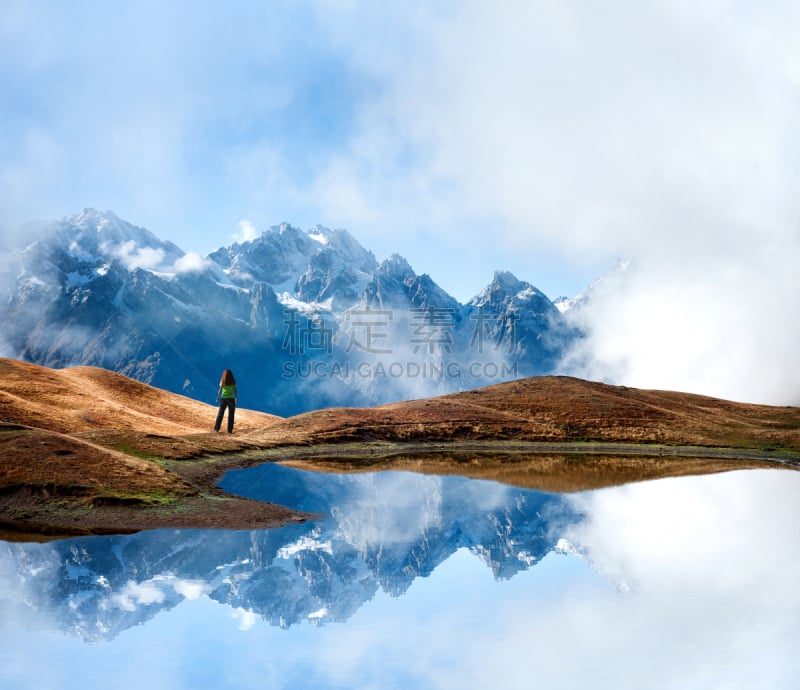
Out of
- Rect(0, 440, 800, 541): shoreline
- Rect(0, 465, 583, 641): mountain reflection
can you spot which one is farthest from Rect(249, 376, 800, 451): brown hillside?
Rect(0, 465, 583, 641): mountain reflection

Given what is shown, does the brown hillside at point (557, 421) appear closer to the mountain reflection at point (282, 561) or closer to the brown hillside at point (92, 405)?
the brown hillside at point (92, 405)

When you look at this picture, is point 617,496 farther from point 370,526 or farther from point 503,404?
point 503,404

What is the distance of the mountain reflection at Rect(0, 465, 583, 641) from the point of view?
66.2ft

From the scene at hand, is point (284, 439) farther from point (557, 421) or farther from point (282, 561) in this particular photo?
point (282, 561)

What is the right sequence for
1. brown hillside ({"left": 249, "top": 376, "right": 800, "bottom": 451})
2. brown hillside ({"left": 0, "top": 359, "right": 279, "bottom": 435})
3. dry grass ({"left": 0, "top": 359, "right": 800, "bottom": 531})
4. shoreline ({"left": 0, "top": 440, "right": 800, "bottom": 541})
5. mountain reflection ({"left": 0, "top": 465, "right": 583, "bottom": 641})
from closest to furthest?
1. mountain reflection ({"left": 0, "top": 465, "right": 583, "bottom": 641})
2. shoreline ({"left": 0, "top": 440, "right": 800, "bottom": 541})
3. dry grass ({"left": 0, "top": 359, "right": 800, "bottom": 531})
4. brown hillside ({"left": 0, "top": 359, "right": 279, "bottom": 435})
5. brown hillside ({"left": 249, "top": 376, "right": 800, "bottom": 451})

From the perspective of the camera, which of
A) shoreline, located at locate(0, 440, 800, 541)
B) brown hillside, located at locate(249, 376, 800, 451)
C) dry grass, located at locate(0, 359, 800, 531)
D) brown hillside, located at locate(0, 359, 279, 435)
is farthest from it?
brown hillside, located at locate(249, 376, 800, 451)

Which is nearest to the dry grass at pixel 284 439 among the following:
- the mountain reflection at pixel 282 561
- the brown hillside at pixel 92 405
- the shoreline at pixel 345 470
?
the shoreline at pixel 345 470

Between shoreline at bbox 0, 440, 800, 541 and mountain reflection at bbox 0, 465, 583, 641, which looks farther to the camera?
shoreline at bbox 0, 440, 800, 541

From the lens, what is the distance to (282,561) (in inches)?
997

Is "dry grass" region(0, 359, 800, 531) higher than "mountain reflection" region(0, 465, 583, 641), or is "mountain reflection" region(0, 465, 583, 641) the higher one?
"dry grass" region(0, 359, 800, 531)

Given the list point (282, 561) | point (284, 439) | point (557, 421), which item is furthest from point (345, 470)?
point (557, 421)

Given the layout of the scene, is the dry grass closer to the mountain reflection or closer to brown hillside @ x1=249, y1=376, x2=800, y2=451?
brown hillside @ x1=249, y1=376, x2=800, y2=451

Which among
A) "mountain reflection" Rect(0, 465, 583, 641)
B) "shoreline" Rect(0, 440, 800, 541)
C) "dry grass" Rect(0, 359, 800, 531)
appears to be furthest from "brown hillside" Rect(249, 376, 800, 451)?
"mountain reflection" Rect(0, 465, 583, 641)

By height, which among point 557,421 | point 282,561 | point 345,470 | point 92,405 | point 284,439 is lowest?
point 282,561
